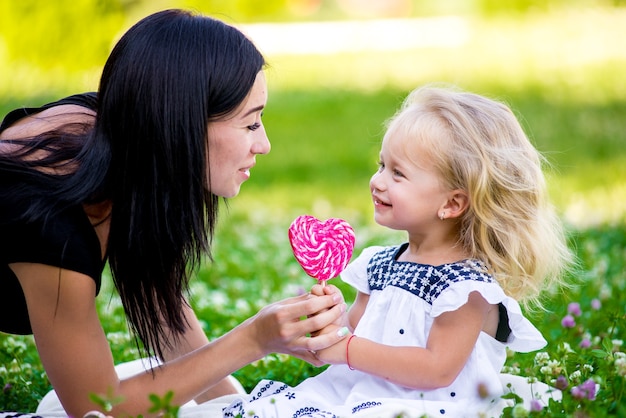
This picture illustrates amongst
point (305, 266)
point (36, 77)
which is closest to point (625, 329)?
point (305, 266)

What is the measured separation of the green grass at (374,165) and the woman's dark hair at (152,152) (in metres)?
0.60

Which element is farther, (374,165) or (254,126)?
(374,165)

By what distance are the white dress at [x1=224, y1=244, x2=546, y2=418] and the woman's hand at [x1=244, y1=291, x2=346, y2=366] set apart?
18 cm

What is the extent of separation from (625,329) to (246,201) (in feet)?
16.1

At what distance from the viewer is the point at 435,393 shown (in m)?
2.91

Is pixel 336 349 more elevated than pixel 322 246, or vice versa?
pixel 322 246

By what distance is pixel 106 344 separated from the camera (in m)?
2.78

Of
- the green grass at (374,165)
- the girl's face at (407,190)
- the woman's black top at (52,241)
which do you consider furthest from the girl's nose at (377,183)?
the woman's black top at (52,241)

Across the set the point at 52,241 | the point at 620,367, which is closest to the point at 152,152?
the point at 52,241

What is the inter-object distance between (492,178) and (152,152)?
112cm

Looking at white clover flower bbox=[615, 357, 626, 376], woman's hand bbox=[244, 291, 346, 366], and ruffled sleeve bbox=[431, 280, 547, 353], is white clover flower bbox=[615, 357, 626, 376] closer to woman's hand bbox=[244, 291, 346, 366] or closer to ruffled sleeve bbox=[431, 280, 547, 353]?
ruffled sleeve bbox=[431, 280, 547, 353]

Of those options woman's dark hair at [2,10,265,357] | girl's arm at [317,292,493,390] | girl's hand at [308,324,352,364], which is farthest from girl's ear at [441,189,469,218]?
woman's dark hair at [2,10,265,357]

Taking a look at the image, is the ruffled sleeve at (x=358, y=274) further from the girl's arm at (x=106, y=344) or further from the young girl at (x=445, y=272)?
the girl's arm at (x=106, y=344)

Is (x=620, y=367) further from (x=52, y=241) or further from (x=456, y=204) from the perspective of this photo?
(x=52, y=241)
